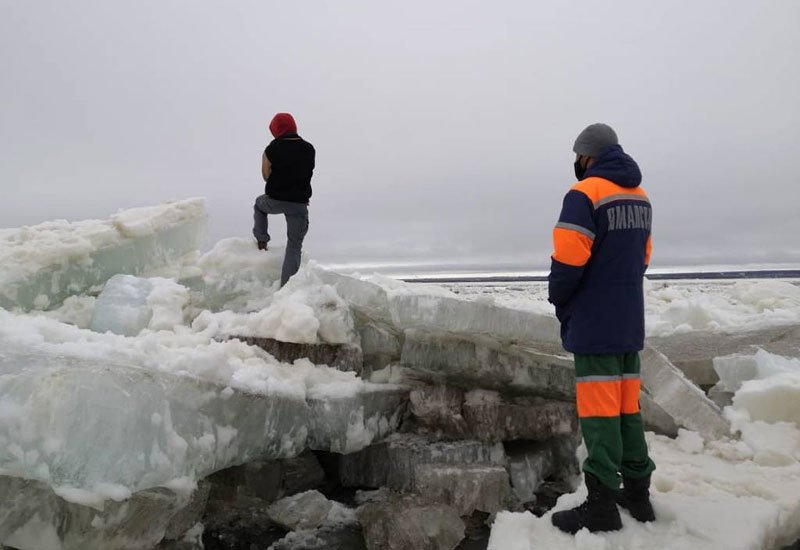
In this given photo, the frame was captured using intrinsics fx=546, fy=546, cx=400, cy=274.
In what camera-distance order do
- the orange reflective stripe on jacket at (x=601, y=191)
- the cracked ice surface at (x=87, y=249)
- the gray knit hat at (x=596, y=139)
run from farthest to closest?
1. the cracked ice surface at (x=87, y=249)
2. the gray knit hat at (x=596, y=139)
3. the orange reflective stripe on jacket at (x=601, y=191)

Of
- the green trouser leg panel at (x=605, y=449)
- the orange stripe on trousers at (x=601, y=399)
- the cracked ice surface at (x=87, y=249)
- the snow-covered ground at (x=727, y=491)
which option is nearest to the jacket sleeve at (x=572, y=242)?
the orange stripe on trousers at (x=601, y=399)

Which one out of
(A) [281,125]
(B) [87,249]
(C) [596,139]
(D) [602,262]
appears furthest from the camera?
(A) [281,125]

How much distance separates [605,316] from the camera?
243cm

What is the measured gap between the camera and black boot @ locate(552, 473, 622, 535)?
2.38 metres

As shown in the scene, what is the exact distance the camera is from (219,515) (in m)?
3.20

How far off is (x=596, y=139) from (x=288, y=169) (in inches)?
124

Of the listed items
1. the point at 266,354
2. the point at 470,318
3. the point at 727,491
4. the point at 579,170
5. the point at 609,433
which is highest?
the point at 579,170

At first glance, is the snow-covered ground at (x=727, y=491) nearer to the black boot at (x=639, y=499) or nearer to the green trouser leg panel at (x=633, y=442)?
the black boot at (x=639, y=499)

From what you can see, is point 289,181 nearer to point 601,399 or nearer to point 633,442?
point 601,399

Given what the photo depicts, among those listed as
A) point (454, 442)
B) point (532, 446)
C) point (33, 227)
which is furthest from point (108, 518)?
point (33, 227)

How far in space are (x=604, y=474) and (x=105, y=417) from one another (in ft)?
6.84

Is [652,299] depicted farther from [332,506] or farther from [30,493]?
[30,493]

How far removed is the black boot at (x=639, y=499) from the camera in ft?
8.31

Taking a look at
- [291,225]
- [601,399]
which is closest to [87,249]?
[291,225]
